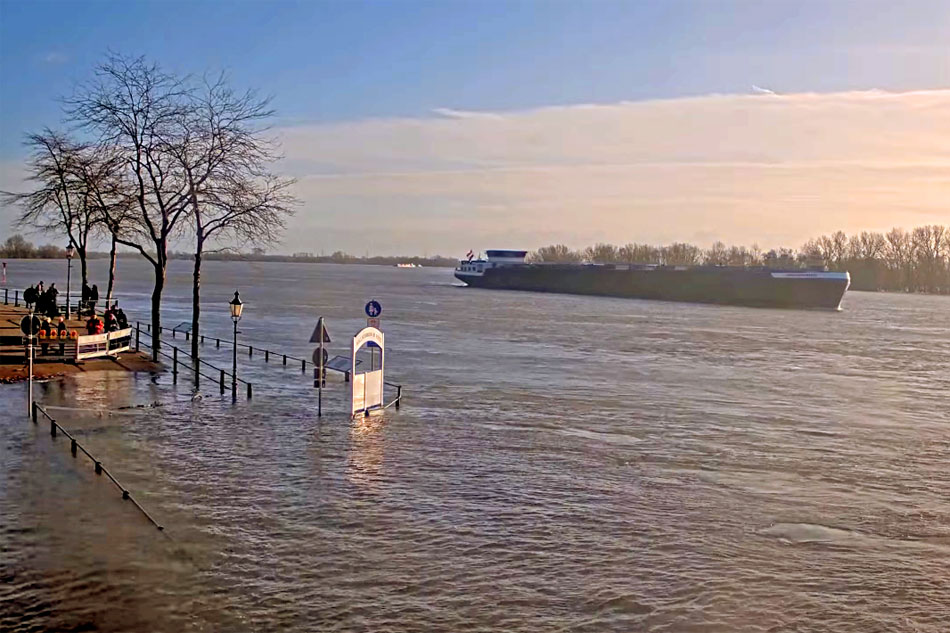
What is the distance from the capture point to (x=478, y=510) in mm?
13516

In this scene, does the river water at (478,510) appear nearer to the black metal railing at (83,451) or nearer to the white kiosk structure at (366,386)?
the black metal railing at (83,451)

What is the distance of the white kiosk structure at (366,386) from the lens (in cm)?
2036

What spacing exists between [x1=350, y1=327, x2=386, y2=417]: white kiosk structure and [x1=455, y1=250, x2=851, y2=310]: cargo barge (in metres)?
78.7

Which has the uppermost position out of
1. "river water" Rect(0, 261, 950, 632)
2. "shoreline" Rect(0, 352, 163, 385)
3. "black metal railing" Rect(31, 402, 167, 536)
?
"shoreline" Rect(0, 352, 163, 385)

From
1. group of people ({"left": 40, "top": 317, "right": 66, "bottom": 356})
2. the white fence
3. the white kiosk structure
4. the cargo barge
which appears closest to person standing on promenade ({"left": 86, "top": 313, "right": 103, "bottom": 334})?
the white fence

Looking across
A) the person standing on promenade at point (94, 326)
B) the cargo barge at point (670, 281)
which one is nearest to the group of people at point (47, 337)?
the person standing on promenade at point (94, 326)

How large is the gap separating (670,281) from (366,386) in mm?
92415

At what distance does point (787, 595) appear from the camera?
10.6 m

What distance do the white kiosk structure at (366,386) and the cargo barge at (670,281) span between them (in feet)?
258

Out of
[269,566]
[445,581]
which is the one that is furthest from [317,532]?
[445,581]

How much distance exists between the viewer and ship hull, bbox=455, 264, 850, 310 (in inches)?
3698

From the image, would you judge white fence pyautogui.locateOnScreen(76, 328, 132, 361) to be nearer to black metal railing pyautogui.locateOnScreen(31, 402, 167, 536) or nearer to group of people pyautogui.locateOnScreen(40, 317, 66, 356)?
group of people pyautogui.locateOnScreen(40, 317, 66, 356)

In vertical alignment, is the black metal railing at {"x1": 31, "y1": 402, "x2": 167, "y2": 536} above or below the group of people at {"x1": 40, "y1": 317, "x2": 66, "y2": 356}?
below

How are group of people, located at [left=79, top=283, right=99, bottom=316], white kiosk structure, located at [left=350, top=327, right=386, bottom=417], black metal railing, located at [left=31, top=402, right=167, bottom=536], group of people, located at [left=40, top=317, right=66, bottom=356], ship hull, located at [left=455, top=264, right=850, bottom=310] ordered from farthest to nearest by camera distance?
Result: ship hull, located at [left=455, top=264, right=850, bottom=310] → group of people, located at [left=79, top=283, right=99, bottom=316] → group of people, located at [left=40, top=317, right=66, bottom=356] → white kiosk structure, located at [left=350, top=327, right=386, bottom=417] → black metal railing, located at [left=31, top=402, right=167, bottom=536]
